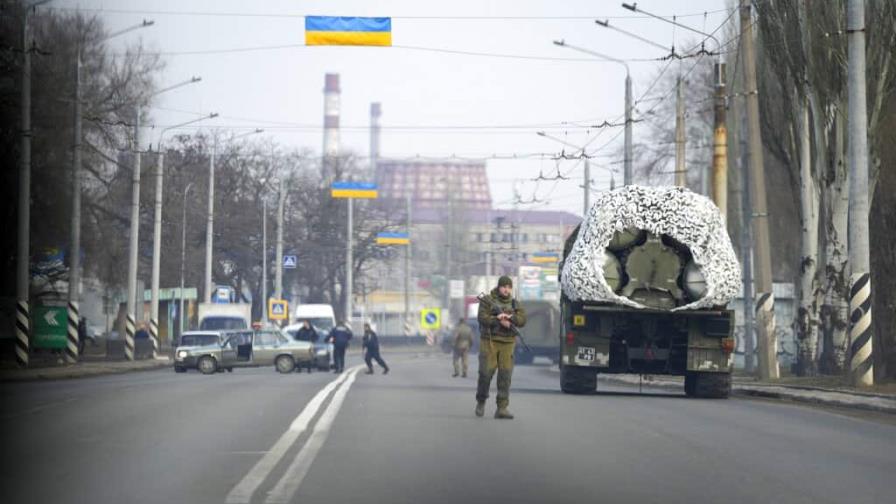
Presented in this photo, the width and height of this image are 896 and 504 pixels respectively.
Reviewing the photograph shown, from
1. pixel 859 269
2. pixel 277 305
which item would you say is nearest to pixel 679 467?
pixel 859 269

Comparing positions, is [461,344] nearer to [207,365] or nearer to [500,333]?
[207,365]

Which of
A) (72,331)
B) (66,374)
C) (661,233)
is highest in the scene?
(661,233)

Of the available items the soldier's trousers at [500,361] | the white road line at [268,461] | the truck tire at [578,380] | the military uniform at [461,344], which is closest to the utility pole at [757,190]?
the truck tire at [578,380]

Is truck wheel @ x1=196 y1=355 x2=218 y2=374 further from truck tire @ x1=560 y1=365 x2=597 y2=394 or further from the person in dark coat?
truck tire @ x1=560 y1=365 x2=597 y2=394

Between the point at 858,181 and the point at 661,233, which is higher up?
the point at 858,181

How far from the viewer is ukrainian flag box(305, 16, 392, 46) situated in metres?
35.2

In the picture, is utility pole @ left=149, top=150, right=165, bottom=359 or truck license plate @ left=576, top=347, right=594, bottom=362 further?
utility pole @ left=149, top=150, right=165, bottom=359

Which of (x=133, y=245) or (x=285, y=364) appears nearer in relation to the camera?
(x=285, y=364)

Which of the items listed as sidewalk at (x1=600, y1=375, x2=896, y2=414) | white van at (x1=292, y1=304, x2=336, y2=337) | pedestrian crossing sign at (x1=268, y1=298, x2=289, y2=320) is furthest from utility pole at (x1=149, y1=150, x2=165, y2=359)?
sidewalk at (x1=600, y1=375, x2=896, y2=414)

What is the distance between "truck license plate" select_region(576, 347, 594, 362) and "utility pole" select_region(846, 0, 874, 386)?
4.84 meters

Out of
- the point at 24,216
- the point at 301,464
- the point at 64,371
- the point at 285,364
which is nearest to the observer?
the point at 301,464

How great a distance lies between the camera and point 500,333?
65.9ft

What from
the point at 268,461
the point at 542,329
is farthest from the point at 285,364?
the point at 268,461

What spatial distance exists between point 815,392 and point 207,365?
25.5 m
